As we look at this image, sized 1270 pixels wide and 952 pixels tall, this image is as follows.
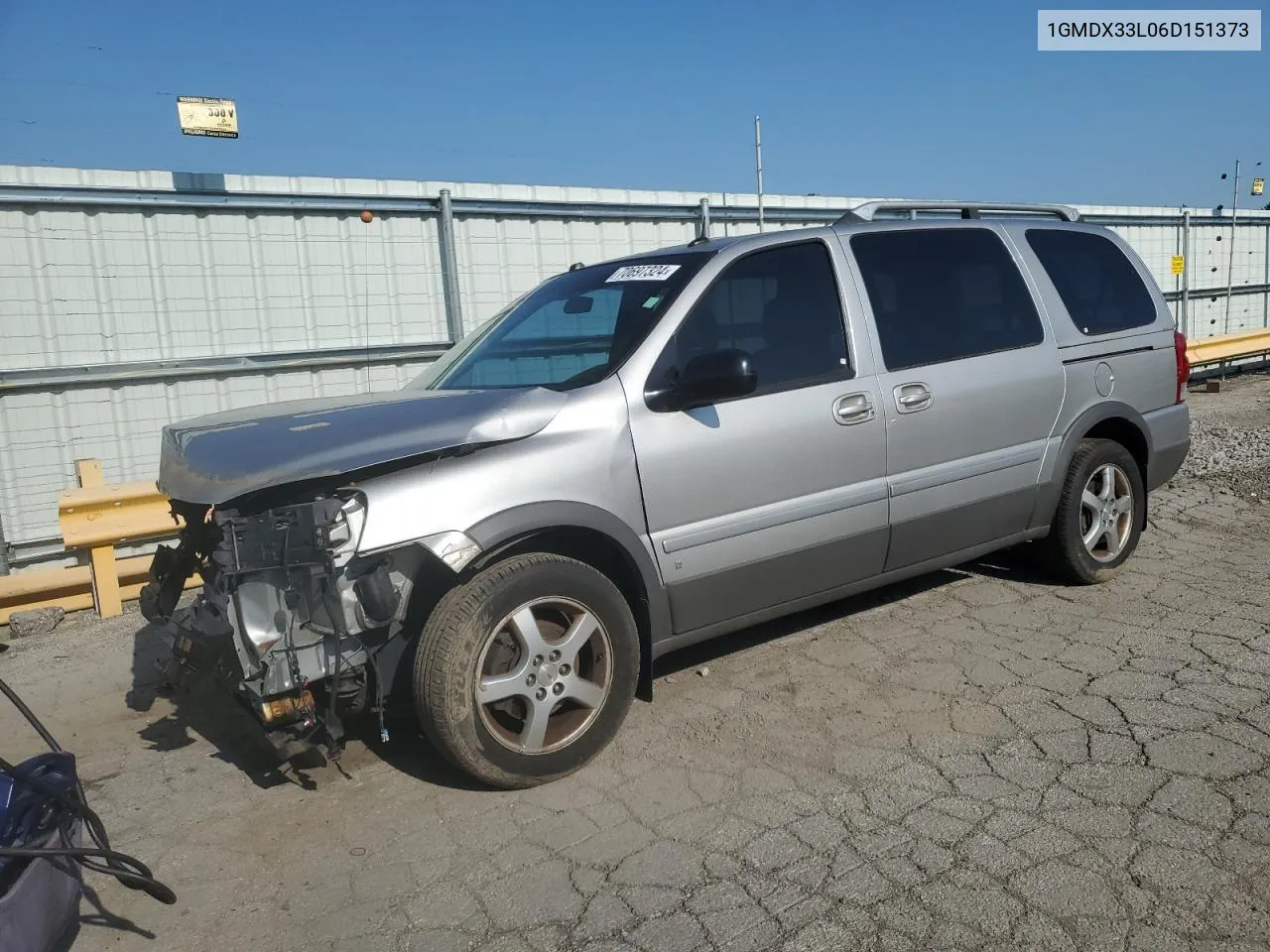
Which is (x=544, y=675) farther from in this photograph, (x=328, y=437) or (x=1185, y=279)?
(x=1185, y=279)

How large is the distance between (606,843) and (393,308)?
5835 mm

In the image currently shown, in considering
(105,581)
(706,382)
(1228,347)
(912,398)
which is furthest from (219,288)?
(1228,347)

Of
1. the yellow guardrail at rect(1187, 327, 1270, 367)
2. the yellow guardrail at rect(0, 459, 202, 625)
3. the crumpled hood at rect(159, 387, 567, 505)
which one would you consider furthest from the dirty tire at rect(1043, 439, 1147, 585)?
the yellow guardrail at rect(1187, 327, 1270, 367)

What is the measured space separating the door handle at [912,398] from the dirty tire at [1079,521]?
3.95 ft

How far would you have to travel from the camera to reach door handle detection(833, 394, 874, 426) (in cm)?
406

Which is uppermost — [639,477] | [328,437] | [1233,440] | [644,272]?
[644,272]

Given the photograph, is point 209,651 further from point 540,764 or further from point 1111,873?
point 1111,873

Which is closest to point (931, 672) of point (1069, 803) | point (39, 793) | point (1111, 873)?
point (1069, 803)

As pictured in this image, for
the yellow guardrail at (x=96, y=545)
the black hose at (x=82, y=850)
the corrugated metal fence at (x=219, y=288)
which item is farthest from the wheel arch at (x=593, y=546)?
the corrugated metal fence at (x=219, y=288)

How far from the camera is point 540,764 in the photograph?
335cm

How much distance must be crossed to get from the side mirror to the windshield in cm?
22

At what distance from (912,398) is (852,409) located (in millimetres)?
365

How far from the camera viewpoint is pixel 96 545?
581 cm

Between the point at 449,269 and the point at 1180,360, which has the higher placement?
the point at 449,269
